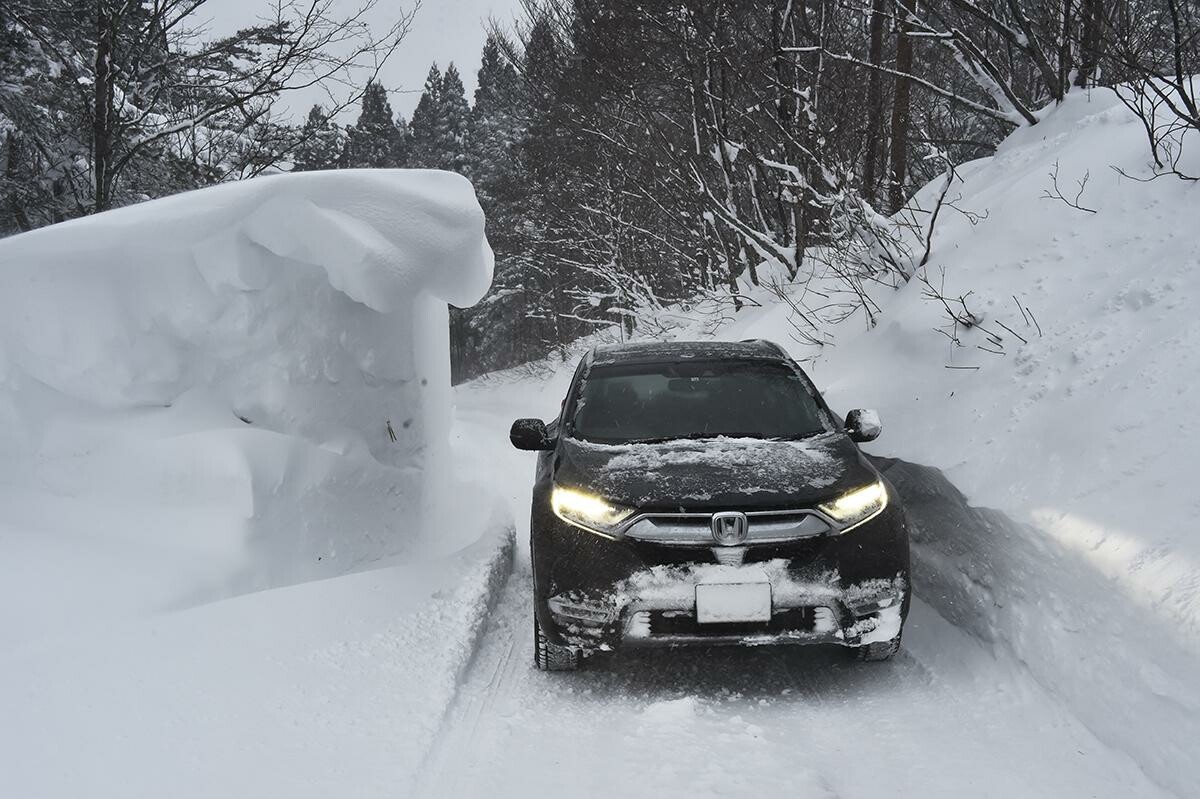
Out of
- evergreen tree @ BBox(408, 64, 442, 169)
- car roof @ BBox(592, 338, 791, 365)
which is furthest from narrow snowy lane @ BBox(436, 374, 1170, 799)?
evergreen tree @ BBox(408, 64, 442, 169)

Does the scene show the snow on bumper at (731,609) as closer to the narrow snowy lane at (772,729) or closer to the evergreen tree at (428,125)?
the narrow snowy lane at (772,729)

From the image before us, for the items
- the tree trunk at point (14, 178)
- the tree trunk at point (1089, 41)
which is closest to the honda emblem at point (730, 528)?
the tree trunk at point (1089, 41)

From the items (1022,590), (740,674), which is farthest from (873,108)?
(740,674)

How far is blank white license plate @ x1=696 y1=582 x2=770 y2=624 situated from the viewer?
11.6ft

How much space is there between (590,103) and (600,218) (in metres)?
4.57

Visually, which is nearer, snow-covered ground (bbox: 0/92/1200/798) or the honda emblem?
snow-covered ground (bbox: 0/92/1200/798)

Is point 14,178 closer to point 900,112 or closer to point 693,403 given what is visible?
point 693,403

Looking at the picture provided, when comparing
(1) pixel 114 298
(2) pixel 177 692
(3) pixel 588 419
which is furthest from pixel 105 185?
(2) pixel 177 692

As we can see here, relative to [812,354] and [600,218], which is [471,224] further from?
[600,218]

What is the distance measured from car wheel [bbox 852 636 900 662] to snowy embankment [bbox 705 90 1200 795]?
1.75 ft

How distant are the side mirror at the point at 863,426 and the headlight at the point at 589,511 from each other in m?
1.59

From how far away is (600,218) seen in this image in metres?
20.8

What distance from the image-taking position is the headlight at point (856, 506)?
12.1 feet

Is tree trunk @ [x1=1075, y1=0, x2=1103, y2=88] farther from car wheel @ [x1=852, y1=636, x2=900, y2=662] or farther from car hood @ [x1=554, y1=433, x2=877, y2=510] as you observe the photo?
car wheel @ [x1=852, y1=636, x2=900, y2=662]
